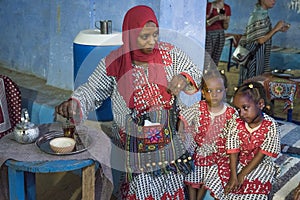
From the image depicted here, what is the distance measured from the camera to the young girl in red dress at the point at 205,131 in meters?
2.68

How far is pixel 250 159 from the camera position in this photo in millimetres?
2561

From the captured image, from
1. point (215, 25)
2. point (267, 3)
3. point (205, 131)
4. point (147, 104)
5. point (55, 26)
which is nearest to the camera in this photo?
point (147, 104)

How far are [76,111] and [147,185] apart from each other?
60 cm

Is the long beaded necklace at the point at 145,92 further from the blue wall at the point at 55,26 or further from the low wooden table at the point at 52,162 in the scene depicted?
the blue wall at the point at 55,26

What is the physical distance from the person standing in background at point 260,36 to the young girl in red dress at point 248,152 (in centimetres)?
245

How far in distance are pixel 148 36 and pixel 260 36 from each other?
111 inches

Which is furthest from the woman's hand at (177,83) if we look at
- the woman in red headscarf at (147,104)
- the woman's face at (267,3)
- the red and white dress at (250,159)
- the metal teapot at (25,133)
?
the woman's face at (267,3)

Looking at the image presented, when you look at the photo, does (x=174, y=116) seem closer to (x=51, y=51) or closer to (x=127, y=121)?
(x=127, y=121)

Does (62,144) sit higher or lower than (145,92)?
lower

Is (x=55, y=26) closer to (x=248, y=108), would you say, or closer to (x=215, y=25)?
(x=215, y=25)

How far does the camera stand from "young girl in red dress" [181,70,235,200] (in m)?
2.68

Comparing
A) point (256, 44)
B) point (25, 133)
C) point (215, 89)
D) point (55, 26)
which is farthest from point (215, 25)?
point (25, 133)

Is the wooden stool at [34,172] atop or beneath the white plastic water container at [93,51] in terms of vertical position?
beneath

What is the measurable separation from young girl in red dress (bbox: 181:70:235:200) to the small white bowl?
0.71 metres
